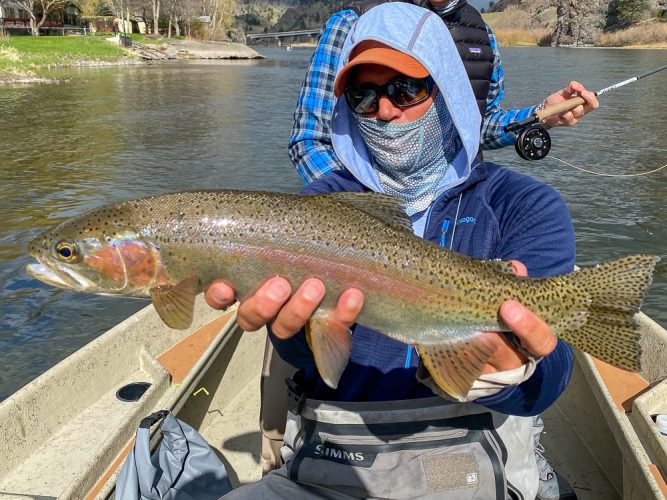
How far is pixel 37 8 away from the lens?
73.4 meters

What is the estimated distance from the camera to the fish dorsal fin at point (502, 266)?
7.88 ft

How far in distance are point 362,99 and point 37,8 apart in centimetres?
8536

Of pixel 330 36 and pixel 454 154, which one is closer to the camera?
pixel 454 154

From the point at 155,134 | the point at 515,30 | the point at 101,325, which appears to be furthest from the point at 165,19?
the point at 101,325

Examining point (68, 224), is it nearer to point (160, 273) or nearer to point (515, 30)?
point (160, 273)

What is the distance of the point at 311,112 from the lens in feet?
15.2

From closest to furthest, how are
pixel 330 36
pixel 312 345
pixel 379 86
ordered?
pixel 312 345
pixel 379 86
pixel 330 36

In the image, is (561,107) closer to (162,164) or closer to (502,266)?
(502,266)

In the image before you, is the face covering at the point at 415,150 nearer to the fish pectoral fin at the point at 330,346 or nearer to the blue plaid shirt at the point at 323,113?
the fish pectoral fin at the point at 330,346

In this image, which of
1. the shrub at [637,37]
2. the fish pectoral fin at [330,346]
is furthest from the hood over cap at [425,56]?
the shrub at [637,37]

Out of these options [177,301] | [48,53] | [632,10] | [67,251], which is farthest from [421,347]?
[632,10]

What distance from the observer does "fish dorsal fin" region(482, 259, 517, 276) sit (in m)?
2.40

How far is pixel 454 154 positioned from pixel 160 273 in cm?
165

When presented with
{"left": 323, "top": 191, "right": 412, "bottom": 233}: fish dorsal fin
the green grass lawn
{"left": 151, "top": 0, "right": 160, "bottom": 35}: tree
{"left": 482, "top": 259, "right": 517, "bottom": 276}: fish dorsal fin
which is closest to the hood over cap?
{"left": 323, "top": 191, "right": 412, "bottom": 233}: fish dorsal fin
